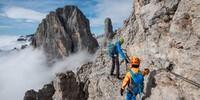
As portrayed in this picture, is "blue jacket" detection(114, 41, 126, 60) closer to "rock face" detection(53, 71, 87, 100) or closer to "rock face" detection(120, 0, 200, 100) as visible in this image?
"rock face" detection(120, 0, 200, 100)

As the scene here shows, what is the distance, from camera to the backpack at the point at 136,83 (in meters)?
22.0

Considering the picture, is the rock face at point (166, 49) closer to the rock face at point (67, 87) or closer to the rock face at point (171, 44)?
the rock face at point (171, 44)

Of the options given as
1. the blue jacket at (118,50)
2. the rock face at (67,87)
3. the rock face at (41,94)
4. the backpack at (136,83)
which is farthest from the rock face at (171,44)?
the rock face at (41,94)

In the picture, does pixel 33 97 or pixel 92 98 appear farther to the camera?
pixel 33 97

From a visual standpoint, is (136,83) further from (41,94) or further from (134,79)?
(41,94)

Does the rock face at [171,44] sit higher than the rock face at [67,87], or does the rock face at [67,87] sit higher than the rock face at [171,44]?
the rock face at [171,44]

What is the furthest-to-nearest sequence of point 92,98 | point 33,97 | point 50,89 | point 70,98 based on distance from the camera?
point 50,89 < point 33,97 < point 70,98 < point 92,98

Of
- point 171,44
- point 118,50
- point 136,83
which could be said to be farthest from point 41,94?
point 136,83

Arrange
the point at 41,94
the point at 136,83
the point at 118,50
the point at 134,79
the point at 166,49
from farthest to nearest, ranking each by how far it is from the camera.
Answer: the point at 41,94
the point at 118,50
the point at 166,49
the point at 136,83
the point at 134,79

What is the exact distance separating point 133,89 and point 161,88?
2.10 meters

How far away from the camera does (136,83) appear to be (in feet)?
72.4

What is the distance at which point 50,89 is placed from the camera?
89.6m

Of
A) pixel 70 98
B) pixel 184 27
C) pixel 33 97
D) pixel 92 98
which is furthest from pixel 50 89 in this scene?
pixel 184 27

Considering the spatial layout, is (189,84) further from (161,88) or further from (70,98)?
(70,98)
